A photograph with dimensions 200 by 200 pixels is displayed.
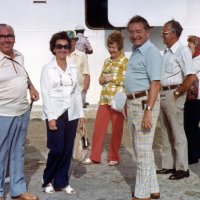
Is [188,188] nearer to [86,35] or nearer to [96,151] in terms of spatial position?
[96,151]

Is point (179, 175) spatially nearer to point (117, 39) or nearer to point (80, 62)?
point (117, 39)

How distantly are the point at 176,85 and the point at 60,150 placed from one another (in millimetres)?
1565

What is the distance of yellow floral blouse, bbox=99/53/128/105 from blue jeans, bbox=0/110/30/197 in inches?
66.0

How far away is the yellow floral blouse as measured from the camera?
20.9ft

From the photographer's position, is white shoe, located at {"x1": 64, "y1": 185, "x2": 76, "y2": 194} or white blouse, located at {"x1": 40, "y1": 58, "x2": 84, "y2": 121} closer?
white blouse, located at {"x1": 40, "y1": 58, "x2": 84, "y2": 121}

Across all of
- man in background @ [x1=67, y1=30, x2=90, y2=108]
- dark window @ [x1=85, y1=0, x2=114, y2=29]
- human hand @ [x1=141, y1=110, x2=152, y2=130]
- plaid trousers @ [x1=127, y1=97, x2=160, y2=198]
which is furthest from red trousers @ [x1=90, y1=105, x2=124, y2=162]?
dark window @ [x1=85, y1=0, x2=114, y2=29]

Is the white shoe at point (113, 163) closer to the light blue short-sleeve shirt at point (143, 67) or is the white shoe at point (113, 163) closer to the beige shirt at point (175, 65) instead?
the beige shirt at point (175, 65)

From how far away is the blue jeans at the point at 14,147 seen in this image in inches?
190

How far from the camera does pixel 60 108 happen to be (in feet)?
16.5

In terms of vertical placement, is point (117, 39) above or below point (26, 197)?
above

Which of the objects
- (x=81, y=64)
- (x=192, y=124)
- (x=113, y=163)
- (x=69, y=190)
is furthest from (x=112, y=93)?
(x=69, y=190)

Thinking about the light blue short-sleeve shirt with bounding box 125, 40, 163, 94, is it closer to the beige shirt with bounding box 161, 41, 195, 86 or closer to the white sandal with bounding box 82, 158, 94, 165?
the beige shirt with bounding box 161, 41, 195, 86

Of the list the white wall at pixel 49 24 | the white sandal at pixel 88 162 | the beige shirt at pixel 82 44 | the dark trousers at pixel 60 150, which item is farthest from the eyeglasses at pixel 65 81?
the white wall at pixel 49 24

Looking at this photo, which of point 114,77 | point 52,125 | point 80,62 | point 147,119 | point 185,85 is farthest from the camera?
point 80,62
